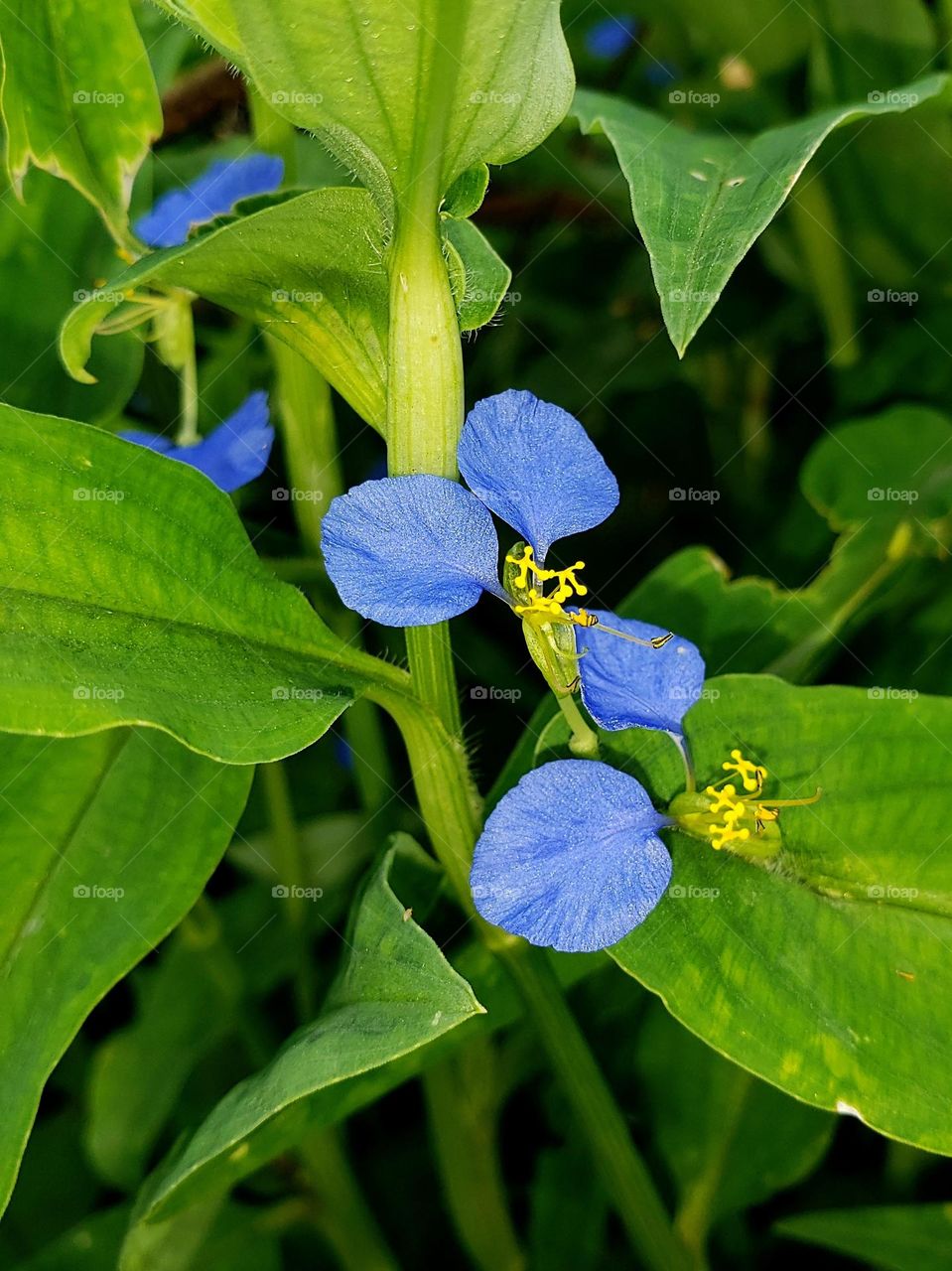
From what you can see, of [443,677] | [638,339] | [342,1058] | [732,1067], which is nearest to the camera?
[342,1058]

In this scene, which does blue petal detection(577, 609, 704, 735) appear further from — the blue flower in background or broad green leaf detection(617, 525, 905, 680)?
the blue flower in background

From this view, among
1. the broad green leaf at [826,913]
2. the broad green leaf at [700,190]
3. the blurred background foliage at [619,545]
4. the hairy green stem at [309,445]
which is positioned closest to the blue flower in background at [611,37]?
the blurred background foliage at [619,545]

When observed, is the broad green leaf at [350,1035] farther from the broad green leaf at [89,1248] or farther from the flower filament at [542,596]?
the broad green leaf at [89,1248]

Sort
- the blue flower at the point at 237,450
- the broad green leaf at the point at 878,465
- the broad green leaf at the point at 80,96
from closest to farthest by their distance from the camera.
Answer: the broad green leaf at the point at 80,96 → the blue flower at the point at 237,450 → the broad green leaf at the point at 878,465

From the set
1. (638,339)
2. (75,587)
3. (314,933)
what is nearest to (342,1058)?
(75,587)

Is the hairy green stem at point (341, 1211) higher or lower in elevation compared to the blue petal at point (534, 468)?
lower

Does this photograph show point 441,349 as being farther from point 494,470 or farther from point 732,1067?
point 732,1067
